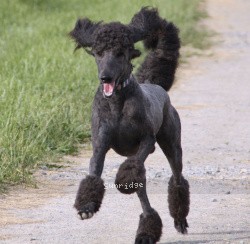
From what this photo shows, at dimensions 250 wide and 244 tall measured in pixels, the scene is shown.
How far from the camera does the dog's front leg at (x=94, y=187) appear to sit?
659 cm

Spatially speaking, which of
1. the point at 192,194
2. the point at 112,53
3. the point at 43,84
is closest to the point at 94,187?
the point at 112,53

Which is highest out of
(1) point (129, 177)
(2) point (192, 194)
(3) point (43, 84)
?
(1) point (129, 177)

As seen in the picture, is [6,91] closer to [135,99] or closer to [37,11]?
[135,99]

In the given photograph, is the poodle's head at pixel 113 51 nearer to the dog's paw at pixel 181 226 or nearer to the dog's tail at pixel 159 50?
the dog's tail at pixel 159 50

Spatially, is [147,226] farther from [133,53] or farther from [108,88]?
[133,53]

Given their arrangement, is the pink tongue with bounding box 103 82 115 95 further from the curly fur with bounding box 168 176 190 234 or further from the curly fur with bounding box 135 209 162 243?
the curly fur with bounding box 168 176 190 234

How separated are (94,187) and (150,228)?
65 centimetres

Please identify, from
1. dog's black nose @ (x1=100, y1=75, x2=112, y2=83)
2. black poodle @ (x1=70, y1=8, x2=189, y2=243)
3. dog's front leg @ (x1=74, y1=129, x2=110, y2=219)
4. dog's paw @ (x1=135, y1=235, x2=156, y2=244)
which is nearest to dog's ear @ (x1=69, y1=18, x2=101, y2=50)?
black poodle @ (x1=70, y1=8, x2=189, y2=243)

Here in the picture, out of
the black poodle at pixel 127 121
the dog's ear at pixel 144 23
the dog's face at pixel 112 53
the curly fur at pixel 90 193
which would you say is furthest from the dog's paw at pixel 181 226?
the dog's ear at pixel 144 23

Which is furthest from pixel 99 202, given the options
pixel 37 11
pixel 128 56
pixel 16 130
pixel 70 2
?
pixel 70 2

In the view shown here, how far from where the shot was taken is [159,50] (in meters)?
8.38

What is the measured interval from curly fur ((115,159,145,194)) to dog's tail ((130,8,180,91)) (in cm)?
130

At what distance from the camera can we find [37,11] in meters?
25.2

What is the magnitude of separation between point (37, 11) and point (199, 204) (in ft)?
56.0
